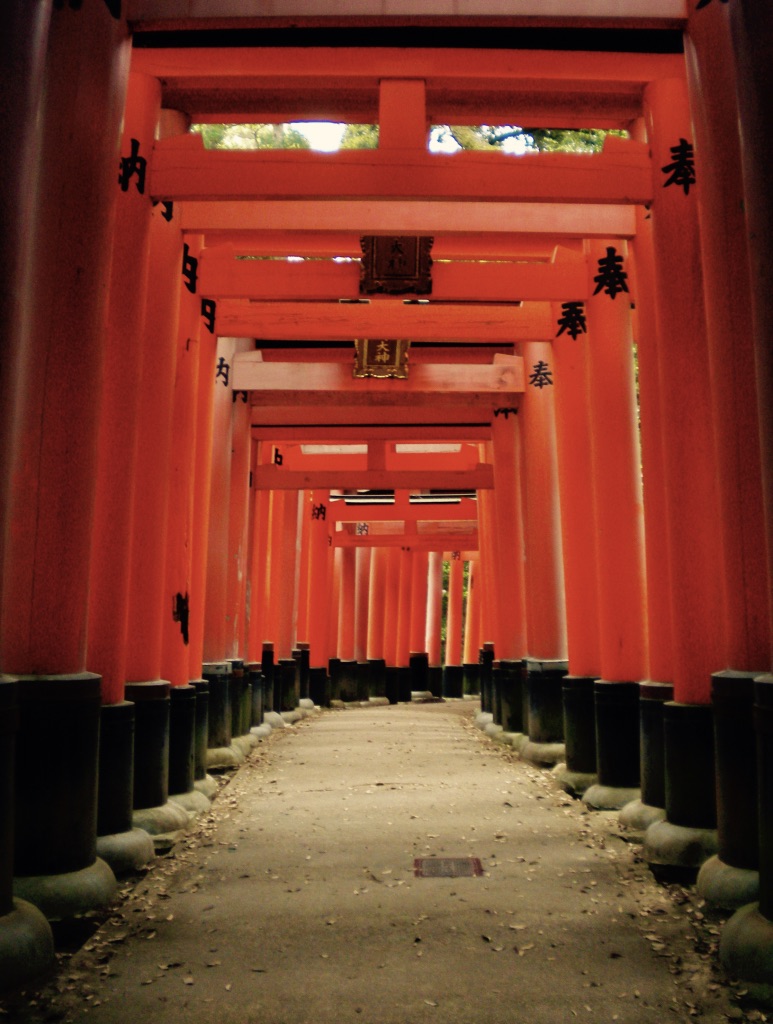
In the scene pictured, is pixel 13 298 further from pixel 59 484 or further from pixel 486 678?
pixel 486 678

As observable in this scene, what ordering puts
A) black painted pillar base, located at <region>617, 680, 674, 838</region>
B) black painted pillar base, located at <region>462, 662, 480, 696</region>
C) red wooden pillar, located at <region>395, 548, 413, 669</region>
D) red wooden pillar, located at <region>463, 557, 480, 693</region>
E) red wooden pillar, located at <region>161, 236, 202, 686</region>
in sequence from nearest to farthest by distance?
1. black painted pillar base, located at <region>617, 680, 674, 838</region>
2. red wooden pillar, located at <region>161, 236, 202, 686</region>
3. red wooden pillar, located at <region>395, 548, 413, 669</region>
4. red wooden pillar, located at <region>463, 557, 480, 693</region>
5. black painted pillar base, located at <region>462, 662, 480, 696</region>

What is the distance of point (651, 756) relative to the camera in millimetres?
6309

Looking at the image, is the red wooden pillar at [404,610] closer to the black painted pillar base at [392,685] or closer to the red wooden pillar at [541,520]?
the black painted pillar base at [392,685]

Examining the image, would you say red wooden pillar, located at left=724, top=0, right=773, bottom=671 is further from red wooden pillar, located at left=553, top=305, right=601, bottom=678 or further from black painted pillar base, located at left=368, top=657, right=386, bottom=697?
black painted pillar base, located at left=368, top=657, right=386, bottom=697

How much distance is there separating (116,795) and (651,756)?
342 cm

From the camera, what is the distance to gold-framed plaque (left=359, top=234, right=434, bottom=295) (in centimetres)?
835

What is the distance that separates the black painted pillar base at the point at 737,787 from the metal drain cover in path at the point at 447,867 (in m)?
1.61

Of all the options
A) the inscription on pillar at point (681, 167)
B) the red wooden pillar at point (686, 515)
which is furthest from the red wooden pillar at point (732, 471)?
the inscription on pillar at point (681, 167)

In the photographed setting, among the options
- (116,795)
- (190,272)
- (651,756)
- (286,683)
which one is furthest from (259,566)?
(116,795)

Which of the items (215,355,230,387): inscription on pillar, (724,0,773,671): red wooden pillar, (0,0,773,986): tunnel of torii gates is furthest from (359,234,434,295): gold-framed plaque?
(724,0,773,671): red wooden pillar

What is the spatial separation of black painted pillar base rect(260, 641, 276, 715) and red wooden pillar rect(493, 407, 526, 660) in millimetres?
4286

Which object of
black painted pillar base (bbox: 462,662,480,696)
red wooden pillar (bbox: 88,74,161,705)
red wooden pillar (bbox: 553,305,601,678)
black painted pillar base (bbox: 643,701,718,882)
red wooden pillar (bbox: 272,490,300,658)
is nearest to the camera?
black painted pillar base (bbox: 643,701,718,882)

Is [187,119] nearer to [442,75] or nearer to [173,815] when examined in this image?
[442,75]

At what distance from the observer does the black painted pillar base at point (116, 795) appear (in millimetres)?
5391
